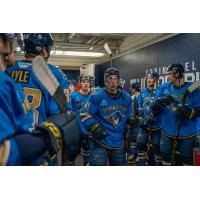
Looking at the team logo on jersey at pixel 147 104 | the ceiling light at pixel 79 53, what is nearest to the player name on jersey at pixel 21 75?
the team logo on jersey at pixel 147 104

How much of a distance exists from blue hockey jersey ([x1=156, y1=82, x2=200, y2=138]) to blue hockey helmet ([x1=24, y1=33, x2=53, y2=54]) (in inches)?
57.4

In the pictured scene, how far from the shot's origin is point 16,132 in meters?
0.73

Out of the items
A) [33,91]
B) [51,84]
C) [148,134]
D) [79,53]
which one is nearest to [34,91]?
[33,91]

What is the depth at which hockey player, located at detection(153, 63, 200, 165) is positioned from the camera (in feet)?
7.41

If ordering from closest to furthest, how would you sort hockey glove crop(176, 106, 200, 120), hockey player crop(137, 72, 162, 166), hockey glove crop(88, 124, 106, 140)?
1. hockey glove crop(88, 124, 106, 140)
2. hockey glove crop(176, 106, 200, 120)
3. hockey player crop(137, 72, 162, 166)

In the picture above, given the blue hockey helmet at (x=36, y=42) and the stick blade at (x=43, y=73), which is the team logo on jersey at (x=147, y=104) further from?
the stick blade at (x=43, y=73)

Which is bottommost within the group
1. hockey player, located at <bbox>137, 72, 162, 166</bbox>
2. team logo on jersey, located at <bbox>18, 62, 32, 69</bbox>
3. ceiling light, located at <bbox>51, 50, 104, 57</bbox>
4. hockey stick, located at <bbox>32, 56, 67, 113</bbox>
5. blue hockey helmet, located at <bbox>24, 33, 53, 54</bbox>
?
hockey player, located at <bbox>137, 72, 162, 166</bbox>

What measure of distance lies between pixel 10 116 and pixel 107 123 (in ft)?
4.51

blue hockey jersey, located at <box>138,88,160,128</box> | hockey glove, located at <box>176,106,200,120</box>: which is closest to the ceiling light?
blue hockey jersey, located at <box>138,88,160,128</box>

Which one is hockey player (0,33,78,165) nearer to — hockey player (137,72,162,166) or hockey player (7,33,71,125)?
hockey player (7,33,71,125)

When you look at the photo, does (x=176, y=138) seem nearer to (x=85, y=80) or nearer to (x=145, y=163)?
(x=145, y=163)

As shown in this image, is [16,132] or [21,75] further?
[21,75]

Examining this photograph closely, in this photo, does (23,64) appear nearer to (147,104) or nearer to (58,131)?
(58,131)

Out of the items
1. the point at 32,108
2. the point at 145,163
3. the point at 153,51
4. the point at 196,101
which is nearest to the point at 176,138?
the point at 196,101
